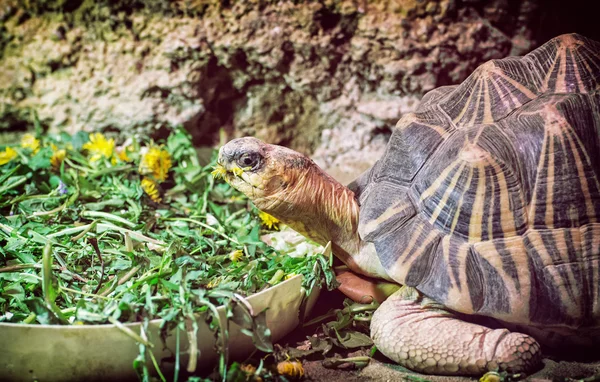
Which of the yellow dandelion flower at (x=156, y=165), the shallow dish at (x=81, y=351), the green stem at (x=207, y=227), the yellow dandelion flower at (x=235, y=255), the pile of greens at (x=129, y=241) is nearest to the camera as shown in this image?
the shallow dish at (x=81, y=351)

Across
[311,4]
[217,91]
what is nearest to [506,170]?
[311,4]

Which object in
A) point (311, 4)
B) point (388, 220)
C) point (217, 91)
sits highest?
point (311, 4)

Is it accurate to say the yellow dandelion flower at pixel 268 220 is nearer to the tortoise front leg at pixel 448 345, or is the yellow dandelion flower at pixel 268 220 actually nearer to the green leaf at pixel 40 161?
the tortoise front leg at pixel 448 345

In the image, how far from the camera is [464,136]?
2162 mm

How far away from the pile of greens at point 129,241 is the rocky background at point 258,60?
0.33 metres

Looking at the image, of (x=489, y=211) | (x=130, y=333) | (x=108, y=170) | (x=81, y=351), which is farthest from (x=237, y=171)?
(x=108, y=170)

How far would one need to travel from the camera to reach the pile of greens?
1891 mm

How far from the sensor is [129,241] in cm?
230

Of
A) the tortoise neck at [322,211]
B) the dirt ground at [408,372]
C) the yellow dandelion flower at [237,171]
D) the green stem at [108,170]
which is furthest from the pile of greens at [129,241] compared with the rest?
the yellow dandelion flower at [237,171]

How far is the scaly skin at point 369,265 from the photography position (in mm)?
1989

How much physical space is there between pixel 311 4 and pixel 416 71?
2.64 ft

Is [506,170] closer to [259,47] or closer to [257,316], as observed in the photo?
[257,316]

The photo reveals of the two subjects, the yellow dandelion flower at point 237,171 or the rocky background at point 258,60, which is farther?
the rocky background at point 258,60

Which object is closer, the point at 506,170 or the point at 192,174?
the point at 506,170
